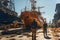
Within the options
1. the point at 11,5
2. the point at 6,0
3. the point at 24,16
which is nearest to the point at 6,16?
the point at 6,0

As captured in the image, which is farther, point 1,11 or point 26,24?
point 1,11

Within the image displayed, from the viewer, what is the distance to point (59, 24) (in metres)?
58.2

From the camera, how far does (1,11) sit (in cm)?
5856

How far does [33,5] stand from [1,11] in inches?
643

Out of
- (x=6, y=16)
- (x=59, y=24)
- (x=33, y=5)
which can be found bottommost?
(x=59, y=24)

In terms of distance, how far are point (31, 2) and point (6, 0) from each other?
14.4 metres

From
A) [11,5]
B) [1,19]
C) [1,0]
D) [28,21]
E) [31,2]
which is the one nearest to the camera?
[28,21]

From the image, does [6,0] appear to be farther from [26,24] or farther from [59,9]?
Result: [59,9]

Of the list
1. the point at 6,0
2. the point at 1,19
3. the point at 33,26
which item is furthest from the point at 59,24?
the point at 33,26

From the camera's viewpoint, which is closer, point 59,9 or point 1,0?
point 1,0

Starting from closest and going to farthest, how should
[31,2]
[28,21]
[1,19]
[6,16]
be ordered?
1. [28,21]
2. [1,19]
3. [6,16]
4. [31,2]

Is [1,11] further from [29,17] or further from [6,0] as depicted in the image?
[29,17]

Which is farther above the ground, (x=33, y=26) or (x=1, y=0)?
(x=1, y=0)

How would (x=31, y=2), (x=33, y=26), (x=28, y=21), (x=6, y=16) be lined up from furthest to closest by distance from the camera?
(x=31, y=2)
(x=6, y=16)
(x=28, y=21)
(x=33, y=26)
